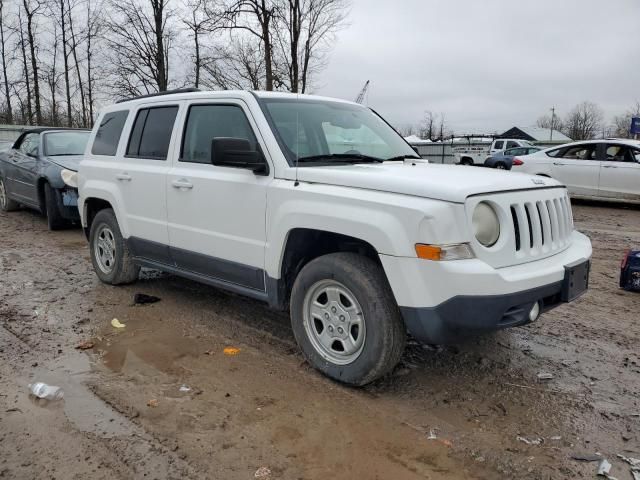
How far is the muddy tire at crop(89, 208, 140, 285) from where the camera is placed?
18.0ft

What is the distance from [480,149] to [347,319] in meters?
26.3

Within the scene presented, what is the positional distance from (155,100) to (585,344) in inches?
168

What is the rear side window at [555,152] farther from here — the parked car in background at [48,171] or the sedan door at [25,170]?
the sedan door at [25,170]

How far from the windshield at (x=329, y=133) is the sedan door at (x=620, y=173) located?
9694 mm

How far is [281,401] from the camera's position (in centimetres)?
332

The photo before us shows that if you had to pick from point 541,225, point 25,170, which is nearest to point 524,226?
point 541,225

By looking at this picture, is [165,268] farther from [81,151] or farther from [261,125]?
[81,151]

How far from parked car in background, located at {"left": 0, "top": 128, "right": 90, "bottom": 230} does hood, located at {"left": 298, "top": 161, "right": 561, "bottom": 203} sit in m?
6.29

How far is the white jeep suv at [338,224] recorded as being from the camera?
2.96 meters

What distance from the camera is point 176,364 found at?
152 inches

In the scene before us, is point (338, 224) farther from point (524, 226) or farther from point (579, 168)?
point (579, 168)

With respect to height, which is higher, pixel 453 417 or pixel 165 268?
pixel 165 268

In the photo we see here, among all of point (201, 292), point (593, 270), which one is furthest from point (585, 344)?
point (201, 292)

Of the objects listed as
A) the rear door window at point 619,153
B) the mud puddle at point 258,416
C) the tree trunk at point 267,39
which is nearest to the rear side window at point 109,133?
the mud puddle at point 258,416
